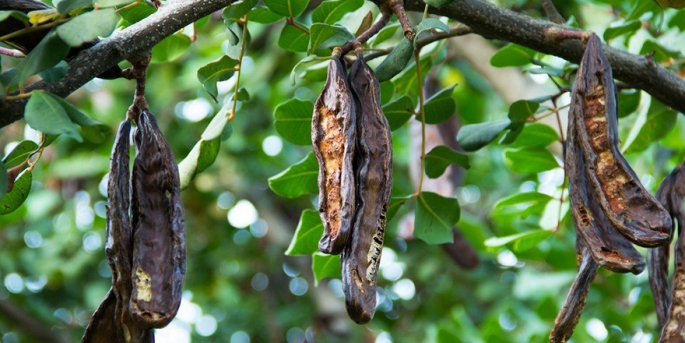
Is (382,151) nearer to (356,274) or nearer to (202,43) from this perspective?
(356,274)

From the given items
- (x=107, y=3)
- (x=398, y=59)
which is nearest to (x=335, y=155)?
(x=398, y=59)

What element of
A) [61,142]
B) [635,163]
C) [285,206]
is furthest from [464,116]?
[61,142]

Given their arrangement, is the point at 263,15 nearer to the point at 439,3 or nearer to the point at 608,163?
the point at 439,3

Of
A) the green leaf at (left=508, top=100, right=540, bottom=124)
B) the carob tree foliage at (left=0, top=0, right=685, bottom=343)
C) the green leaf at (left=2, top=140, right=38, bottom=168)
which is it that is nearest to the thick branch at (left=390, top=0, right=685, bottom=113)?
the carob tree foliage at (left=0, top=0, right=685, bottom=343)

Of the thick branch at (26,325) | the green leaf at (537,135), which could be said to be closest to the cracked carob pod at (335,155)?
the green leaf at (537,135)

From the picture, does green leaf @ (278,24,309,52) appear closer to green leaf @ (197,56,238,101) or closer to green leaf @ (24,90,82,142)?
green leaf @ (197,56,238,101)

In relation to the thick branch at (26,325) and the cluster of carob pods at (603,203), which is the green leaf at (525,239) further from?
the thick branch at (26,325)
